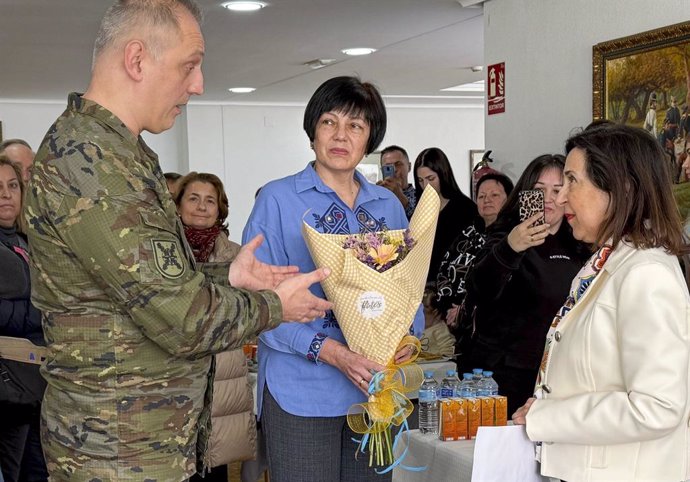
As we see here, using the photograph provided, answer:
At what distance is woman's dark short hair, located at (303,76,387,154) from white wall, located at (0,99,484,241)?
865 cm

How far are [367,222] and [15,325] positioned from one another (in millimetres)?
1389

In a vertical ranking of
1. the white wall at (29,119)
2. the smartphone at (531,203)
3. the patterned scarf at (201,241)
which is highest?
the white wall at (29,119)

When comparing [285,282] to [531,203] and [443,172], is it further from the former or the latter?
[443,172]

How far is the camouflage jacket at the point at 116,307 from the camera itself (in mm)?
1517

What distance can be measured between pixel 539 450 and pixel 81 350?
97 centimetres

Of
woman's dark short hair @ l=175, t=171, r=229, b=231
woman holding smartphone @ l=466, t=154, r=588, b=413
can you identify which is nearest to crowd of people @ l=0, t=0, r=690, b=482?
woman holding smartphone @ l=466, t=154, r=588, b=413

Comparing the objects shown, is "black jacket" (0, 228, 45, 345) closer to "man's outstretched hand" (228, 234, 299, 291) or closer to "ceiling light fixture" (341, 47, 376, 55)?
"man's outstretched hand" (228, 234, 299, 291)

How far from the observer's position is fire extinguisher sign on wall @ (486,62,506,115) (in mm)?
4402

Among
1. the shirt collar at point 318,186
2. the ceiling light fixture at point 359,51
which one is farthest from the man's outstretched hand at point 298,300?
the ceiling light fixture at point 359,51

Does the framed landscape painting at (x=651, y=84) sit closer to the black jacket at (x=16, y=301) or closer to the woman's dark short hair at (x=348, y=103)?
the woman's dark short hair at (x=348, y=103)

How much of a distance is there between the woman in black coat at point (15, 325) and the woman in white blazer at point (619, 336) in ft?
5.86

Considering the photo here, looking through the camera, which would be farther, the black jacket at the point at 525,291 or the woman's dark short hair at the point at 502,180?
the woman's dark short hair at the point at 502,180

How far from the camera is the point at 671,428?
5.35 feet

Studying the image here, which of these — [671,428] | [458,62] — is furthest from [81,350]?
[458,62]
